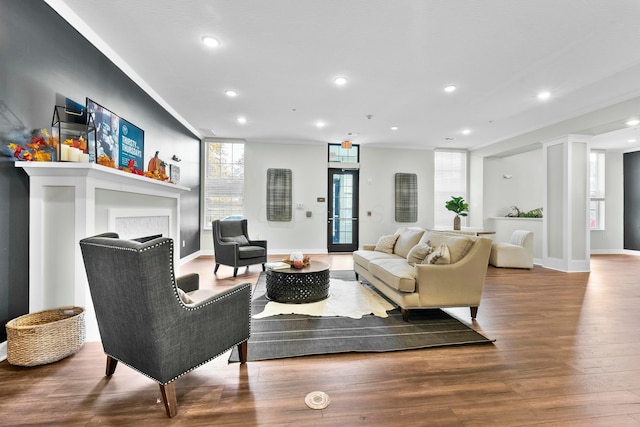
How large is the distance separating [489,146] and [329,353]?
7112mm

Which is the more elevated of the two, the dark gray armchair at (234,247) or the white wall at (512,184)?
the white wall at (512,184)

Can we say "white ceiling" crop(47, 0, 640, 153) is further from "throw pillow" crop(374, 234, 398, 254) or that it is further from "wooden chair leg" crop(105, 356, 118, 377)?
"wooden chair leg" crop(105, 356, 118, 377)

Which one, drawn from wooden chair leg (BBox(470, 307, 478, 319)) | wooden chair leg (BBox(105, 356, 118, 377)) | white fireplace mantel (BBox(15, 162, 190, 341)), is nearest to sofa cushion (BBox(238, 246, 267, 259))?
white fireplace mantel (BBox(15, 162, 190, 341))

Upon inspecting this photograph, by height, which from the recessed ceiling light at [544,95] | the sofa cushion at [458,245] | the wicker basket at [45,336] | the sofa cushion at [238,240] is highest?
the recessed ceiling light at [544,95]

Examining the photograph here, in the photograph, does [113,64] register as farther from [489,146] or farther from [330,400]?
[489,146]

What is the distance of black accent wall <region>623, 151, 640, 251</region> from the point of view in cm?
739

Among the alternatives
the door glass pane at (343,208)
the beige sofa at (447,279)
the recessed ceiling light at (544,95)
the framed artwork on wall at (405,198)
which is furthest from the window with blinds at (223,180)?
the recessed ceiling light at (544,95)

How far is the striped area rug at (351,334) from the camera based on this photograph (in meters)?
2.23

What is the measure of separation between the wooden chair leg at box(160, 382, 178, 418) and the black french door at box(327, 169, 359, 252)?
234 inches

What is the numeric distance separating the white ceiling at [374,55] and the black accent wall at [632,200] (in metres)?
4.25

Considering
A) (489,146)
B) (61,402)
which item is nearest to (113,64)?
(61,402)

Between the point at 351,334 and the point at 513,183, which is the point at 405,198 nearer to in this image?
the point at 513,183

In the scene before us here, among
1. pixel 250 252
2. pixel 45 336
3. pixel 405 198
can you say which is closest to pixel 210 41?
pixel 45 336

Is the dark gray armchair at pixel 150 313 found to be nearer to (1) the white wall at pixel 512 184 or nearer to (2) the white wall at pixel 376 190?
(2) the white wall at pixel 376 190
